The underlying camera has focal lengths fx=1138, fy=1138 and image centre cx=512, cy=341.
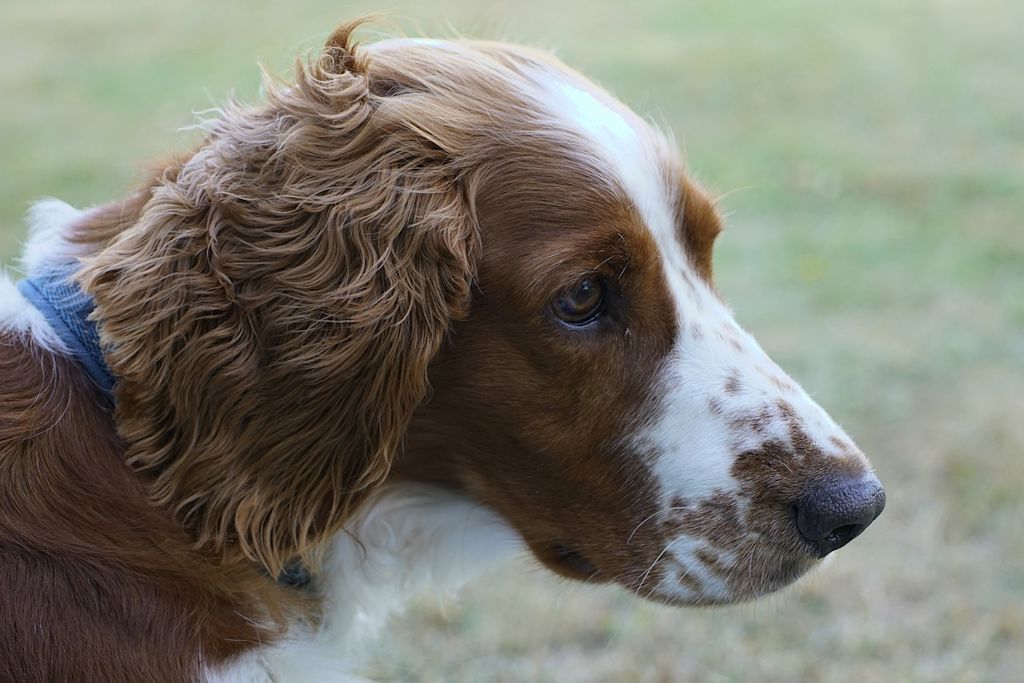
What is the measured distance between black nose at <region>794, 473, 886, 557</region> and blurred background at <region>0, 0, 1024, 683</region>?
372mm

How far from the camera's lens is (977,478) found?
5477mm

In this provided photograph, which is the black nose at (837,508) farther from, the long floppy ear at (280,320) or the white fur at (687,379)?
the long floppy ear at (280,320)

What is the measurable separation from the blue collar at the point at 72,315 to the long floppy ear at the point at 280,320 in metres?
0.09

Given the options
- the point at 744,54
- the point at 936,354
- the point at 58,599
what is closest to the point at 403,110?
the point at 58,599

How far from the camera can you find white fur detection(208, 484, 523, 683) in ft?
10.1

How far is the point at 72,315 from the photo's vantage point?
2.78 meters

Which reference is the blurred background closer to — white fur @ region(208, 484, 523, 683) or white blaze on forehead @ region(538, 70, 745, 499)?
white fur @ region(208, 484, 523, 683)

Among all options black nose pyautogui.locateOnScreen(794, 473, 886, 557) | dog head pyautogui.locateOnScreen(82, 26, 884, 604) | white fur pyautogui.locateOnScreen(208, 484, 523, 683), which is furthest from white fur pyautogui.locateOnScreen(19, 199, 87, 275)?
black nose pyautogui.locateOnScreen(794, 473, 886, 557)

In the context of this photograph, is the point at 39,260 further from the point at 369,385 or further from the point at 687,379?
the point at 687,379

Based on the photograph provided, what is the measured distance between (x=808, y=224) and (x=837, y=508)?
21.7ft

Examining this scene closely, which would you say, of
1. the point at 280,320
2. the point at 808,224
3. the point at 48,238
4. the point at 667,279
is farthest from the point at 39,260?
→ the point at 808,224

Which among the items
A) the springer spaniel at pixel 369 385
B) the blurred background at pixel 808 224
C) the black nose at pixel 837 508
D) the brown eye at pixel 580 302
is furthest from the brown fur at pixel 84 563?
the black nose at pixel 837 508

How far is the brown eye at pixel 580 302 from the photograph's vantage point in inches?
113

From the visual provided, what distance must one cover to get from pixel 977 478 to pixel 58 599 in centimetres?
441
